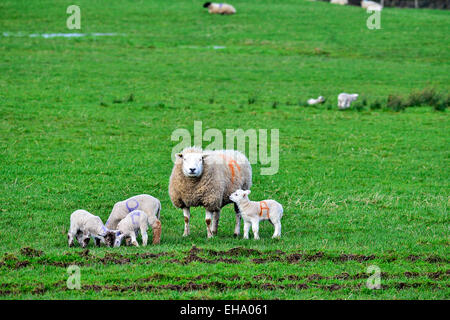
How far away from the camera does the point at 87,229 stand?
39.7ft

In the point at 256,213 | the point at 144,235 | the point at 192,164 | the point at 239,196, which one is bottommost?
the point at 144,235

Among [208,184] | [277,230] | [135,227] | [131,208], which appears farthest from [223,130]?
[135,227]

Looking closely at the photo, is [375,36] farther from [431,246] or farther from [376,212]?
[431,246]

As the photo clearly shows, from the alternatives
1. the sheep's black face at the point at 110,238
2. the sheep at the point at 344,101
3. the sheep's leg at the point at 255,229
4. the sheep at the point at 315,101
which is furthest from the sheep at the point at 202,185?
the sheep at the point at 315,101

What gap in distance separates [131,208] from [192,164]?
57.0 inches

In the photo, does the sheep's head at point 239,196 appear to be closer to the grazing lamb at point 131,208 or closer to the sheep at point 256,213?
the sheep at point 256,213

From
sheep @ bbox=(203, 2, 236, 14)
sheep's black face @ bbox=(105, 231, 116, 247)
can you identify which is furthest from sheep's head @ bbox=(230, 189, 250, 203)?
sheep @ bbox=(203, 2, 236, 14)

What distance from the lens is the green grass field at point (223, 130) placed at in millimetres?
10156

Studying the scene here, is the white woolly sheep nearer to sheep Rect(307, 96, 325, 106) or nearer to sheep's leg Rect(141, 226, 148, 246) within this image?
sheep's leg Rect(141, 226, 148, 246)

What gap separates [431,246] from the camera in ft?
39.8

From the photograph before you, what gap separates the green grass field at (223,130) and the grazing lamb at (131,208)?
0.60 metres

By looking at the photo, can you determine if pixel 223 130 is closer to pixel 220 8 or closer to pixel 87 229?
pixel 87 229

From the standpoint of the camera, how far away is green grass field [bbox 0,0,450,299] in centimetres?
1016
